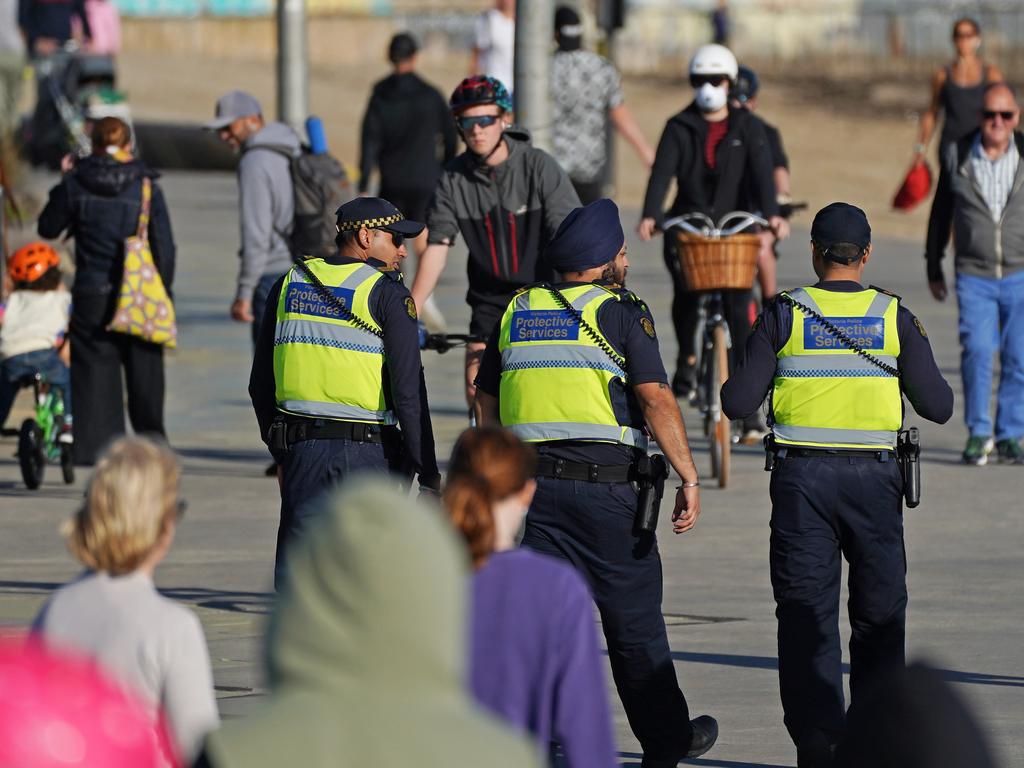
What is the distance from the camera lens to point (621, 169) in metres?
39.3

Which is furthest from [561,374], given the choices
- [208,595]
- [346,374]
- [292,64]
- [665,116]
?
[665,116]

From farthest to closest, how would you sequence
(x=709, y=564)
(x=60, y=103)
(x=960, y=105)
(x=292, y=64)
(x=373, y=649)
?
(x=60, y=103)
(x=292, y=64)
(x=960, y=105)
(x=709, y=564)
(x=373, y=649)

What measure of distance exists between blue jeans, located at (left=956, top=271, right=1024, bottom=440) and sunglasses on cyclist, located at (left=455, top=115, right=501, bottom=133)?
3.71m

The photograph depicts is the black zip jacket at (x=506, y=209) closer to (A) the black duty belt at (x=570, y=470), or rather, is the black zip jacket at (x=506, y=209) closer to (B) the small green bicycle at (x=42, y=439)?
(B) the small green bicycle at (x=42, y=439)

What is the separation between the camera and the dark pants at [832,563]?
22.9 ft

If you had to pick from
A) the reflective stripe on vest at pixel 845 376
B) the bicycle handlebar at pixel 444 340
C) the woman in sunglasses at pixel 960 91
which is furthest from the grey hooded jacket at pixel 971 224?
the reflective stripe on vest at pixel 845 376

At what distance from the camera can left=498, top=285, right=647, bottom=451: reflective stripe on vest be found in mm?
6730

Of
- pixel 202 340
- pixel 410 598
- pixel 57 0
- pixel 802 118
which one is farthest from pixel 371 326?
pixel 802 118

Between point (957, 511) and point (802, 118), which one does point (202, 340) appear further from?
point (802, 118)

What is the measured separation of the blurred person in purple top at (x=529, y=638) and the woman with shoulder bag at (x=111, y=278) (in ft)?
24.5

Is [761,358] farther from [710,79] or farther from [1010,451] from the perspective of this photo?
[710,79]

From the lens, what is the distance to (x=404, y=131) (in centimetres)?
1689

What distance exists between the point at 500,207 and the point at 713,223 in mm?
3331

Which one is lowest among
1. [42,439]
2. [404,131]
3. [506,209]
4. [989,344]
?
[42,439]
